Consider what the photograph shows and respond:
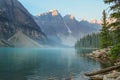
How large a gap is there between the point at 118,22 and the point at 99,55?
7100cm

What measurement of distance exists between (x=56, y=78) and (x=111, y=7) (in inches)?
Answer: 725

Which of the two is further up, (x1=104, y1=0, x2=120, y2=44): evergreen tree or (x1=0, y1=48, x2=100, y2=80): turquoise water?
(x1=104, y1=0, x2=120, y2=44): evergreen tree

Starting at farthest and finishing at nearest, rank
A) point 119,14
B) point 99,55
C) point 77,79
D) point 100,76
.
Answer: point 99,55 → point 77,79 → point 100,76 → point 119,14

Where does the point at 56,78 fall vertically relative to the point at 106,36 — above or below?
below

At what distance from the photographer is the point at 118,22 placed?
36.8 m

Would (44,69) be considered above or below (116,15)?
below

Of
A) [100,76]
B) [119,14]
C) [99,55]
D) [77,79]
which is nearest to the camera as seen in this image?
[119,14]

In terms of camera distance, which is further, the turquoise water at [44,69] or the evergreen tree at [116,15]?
the turquoise water at [44,69]

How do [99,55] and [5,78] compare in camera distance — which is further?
[99,55]

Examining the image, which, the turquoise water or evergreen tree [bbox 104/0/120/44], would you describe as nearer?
evergreen tree [bbox 104/0/120/44]

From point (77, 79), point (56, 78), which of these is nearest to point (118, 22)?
point (77, 79)

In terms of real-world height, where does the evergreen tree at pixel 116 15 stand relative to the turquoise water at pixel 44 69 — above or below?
above

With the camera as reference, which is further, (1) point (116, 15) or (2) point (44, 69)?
(2) point (44, 69)

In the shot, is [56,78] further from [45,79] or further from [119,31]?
[119,31]
